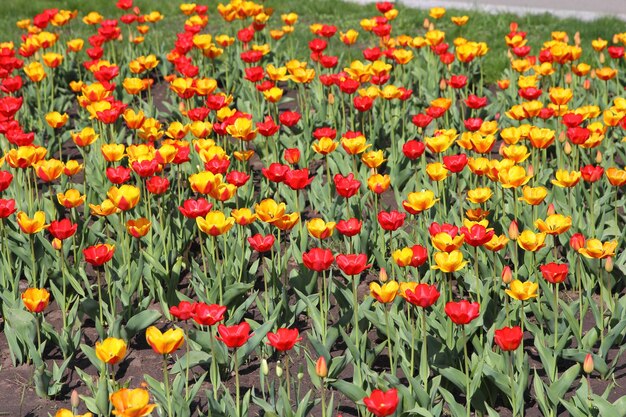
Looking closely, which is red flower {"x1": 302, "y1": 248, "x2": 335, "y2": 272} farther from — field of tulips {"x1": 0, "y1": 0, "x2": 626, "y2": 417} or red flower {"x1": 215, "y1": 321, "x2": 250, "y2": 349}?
red flower {"x1": 215, "y1": 321, "x2": 250, "y2": 349}

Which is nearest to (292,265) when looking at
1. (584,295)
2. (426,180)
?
(426,180)

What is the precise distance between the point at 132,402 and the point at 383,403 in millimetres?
737

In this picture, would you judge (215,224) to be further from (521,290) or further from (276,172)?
(521,290)

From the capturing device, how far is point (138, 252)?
510 cm

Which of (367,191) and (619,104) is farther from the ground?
(619,104)

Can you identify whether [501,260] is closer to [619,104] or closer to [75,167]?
[619,104]

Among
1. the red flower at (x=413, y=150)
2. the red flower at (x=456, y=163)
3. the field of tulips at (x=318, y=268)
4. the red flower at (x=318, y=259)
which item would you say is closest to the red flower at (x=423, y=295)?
the field of tulips at (x=318, y=268)

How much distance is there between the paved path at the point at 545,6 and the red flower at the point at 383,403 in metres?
6.97

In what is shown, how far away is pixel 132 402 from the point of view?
310cm

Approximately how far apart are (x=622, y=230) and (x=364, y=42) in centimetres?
435

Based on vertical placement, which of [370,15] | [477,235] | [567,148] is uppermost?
[477,235]

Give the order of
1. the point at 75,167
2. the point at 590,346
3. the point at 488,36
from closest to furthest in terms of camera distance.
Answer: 1. the point at 590,346
2. the point at 75,167
3. the point at 488,36

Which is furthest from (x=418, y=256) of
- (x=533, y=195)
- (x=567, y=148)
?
(x=567, y=148)

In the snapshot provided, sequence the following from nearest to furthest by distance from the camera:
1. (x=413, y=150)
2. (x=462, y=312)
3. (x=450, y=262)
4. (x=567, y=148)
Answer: (x=462, y=312), (x=450, y=262), (x=413, y=150), (x=567, y=148)
